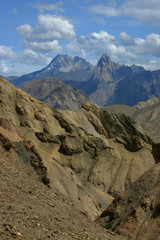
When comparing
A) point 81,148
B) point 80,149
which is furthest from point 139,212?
point 81,148

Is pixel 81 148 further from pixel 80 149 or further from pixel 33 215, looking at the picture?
pixel 33 215

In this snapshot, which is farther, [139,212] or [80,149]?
[80,149]

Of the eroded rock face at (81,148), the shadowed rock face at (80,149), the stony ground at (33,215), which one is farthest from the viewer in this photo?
Result: the eroded rock face at (81,148)

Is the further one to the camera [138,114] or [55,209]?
[138,114]

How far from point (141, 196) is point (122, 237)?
14.4 ft

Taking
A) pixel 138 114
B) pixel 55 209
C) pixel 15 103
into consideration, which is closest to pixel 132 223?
pixel 55 209

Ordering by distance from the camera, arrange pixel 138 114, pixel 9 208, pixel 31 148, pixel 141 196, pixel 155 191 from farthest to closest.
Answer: pixel 138 114 → pixel 31 148 → pixel 141 196 → pixel 155 191 → pixel 9 208

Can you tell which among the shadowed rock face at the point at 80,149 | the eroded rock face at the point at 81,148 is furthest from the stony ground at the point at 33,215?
the eroded rock face at the point at 81,148

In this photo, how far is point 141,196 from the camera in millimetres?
21250

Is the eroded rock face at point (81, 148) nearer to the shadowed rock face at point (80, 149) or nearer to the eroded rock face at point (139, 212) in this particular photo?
the shadowed rock face at point (80, 149)

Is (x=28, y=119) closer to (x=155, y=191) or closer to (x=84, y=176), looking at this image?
(x=84, y=176)

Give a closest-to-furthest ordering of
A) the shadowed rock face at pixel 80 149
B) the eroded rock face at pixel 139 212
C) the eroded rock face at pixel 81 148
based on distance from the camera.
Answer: the eroded rock face at pixel 139 212, the shadowed rock face at pixel 80 149, the eroded rock face at pixel 81 148

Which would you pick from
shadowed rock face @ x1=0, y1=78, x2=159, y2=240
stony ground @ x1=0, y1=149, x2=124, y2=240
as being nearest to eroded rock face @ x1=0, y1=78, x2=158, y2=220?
shadowed rock face @ x1=0, y1=78, x2=159, y2=240

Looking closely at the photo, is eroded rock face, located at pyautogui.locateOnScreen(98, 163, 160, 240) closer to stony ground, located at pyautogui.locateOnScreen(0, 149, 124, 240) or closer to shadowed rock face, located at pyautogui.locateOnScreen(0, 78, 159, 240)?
stony ground, located at pyautogui.locateOnScreen(0, 149, 124, 240)
